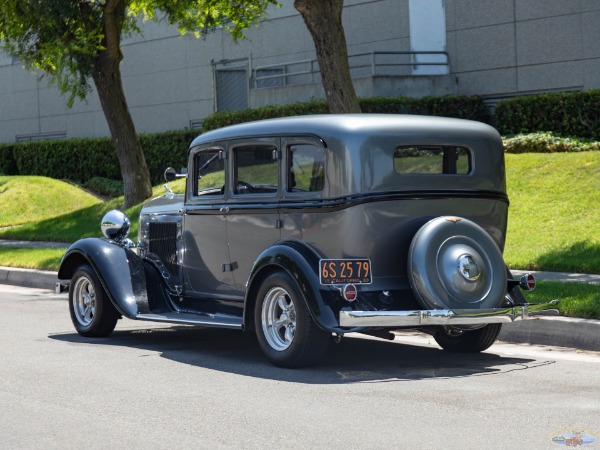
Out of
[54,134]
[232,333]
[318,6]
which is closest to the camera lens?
[232,333]

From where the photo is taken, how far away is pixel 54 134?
3762 cm

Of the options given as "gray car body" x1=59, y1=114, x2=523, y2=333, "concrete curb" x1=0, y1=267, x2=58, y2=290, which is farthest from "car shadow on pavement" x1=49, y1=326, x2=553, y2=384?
"concrete curb" x1=0, y1=267, x2=58, y2=290

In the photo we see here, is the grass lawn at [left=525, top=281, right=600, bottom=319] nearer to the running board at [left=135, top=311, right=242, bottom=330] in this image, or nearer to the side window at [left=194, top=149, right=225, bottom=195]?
the running board at [left=135, top=311, right=242, bottom=330]

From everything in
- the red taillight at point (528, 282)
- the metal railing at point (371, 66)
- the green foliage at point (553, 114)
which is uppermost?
the metal railing at point (371, 66)

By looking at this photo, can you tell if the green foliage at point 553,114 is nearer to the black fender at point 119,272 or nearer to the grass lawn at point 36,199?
the grass lawn at point 36,199

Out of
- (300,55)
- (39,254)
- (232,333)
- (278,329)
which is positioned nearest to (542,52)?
(300,55)

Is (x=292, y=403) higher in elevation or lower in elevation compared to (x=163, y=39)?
lower

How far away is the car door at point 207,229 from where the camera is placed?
9.57 metres

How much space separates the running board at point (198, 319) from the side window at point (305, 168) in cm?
117

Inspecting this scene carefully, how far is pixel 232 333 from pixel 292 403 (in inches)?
146

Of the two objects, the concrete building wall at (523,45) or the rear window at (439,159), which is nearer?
the rear window at (439,159)

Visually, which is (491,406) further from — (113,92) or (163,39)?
(163,39)

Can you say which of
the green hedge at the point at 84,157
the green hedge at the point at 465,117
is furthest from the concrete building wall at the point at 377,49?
the green hedge at the point at 84,157

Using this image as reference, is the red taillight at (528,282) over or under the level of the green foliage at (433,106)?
under
